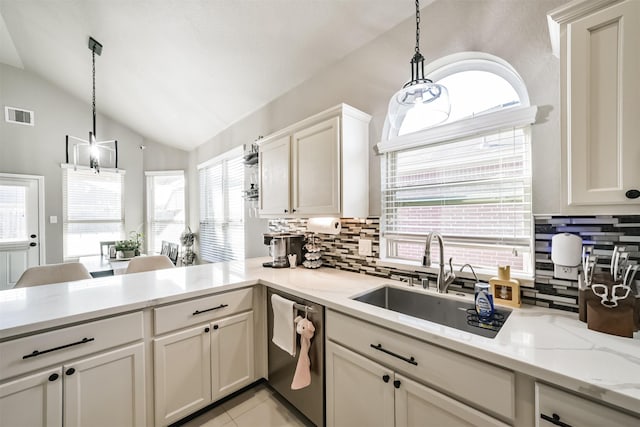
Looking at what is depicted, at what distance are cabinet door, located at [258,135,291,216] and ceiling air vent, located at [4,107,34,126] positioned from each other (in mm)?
4584

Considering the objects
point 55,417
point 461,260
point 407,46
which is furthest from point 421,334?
point 407,46

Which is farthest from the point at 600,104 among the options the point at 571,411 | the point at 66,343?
the point at 66,343

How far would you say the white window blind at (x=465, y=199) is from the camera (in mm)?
1410

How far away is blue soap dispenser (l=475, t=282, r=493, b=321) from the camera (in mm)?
1228

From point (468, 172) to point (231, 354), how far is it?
1.97 meters

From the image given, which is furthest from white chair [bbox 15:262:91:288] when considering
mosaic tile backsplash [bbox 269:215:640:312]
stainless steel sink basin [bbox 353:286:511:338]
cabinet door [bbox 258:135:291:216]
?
mosaic tile backsplash [bbox 269:215:640:312]

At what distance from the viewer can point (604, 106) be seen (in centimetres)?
91

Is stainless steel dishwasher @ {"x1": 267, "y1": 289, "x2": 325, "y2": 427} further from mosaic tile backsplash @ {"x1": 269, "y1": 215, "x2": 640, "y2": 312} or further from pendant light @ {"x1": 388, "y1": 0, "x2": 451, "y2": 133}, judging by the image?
pendant light @ {"x1": 388, "y1": 0, "x2": 451, "y2": 133}

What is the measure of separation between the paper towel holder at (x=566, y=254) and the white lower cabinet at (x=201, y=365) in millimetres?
1799

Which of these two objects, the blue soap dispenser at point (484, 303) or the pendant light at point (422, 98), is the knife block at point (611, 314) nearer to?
the blue soap dispenser at point (484, 303)

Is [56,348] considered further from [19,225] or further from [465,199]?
[19,225]

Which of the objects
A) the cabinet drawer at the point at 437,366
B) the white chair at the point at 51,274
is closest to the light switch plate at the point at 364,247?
the cabinet drawer at the point at 437,366

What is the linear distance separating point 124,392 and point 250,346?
737mm

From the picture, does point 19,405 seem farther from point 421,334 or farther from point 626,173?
point 626,173
